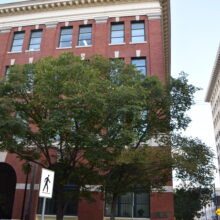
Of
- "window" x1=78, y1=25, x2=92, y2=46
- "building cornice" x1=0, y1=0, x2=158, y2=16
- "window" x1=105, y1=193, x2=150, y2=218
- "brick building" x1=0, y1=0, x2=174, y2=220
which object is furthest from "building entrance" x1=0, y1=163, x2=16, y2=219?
"building cornice" x1=0, y1=0, x2=158, y2=16

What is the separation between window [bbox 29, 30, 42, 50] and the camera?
26266mm

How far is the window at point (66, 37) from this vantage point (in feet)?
84.4

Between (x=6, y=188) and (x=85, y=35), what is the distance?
15570 millimetres

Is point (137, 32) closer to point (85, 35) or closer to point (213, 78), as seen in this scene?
point (85, 35)

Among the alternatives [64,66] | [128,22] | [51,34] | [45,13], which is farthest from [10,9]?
[64,66]

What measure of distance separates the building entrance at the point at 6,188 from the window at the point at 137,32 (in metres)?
15.8

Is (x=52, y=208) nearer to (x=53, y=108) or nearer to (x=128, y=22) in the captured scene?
(x=53, y=108)

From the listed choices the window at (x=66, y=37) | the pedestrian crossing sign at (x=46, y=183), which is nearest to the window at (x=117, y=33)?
the window at (x=66, y=37)

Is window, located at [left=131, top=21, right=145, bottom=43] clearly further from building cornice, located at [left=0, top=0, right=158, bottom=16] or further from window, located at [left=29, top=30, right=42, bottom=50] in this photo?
window, located at [left=29, top=30, right=42, bottom=50]

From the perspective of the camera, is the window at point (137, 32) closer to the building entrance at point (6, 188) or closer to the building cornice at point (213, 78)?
the building entrance at point (6, 188)

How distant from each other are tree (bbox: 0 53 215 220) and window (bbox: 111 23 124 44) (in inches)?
Answer: 376

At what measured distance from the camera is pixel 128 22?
2527 cm

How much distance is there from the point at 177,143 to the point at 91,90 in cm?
575

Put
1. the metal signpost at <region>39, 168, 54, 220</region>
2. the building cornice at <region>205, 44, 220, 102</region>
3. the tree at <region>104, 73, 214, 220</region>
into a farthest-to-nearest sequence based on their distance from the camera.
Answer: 1. the building cornice at <region>205, 44, 220, 102</region>
2. the tree at <region>104, 73, 214, 220</region>
3. the metal signpost at <region>39, 168, 54, 220</region>
